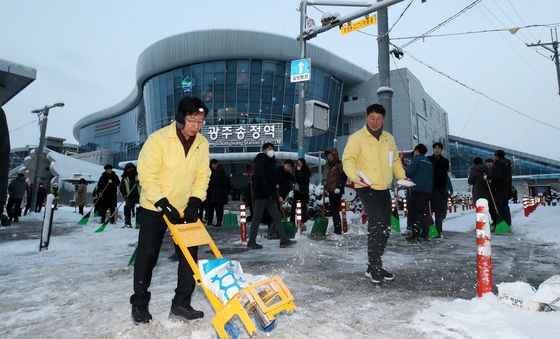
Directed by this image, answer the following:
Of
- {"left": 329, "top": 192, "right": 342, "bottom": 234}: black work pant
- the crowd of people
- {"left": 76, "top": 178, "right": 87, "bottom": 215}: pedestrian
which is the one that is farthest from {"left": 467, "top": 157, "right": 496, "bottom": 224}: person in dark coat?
{"left": 76, "top": 178, "right": 87, "bottom": 215}: pedestrian

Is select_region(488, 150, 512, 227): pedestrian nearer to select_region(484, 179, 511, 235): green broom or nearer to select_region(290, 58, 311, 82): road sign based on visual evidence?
select_region(484, 179, 511, 235): green broom

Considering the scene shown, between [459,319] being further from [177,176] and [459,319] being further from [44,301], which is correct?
[44,301]

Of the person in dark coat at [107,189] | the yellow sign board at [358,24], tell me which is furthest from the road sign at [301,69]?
the person in dark coat at [107,189]

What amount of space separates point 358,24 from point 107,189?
861 centimetres

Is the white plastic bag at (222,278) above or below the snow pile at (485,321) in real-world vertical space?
above

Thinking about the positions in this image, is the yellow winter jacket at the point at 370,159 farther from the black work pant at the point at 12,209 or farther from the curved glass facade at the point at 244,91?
the curved glass facade at the point at 244,91

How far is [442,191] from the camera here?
754cm

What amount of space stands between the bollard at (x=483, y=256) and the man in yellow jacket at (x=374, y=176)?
0.95 m

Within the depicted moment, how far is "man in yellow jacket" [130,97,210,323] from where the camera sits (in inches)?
104

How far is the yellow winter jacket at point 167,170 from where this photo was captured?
2639 mm

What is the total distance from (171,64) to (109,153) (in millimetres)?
28350

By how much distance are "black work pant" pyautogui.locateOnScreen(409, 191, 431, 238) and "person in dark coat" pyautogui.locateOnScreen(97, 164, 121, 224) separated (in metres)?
7.91

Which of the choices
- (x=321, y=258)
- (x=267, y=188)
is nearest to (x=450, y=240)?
(x=321, y=258)

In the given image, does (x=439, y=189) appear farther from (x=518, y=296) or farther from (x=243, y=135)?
(x=243, y=135)
